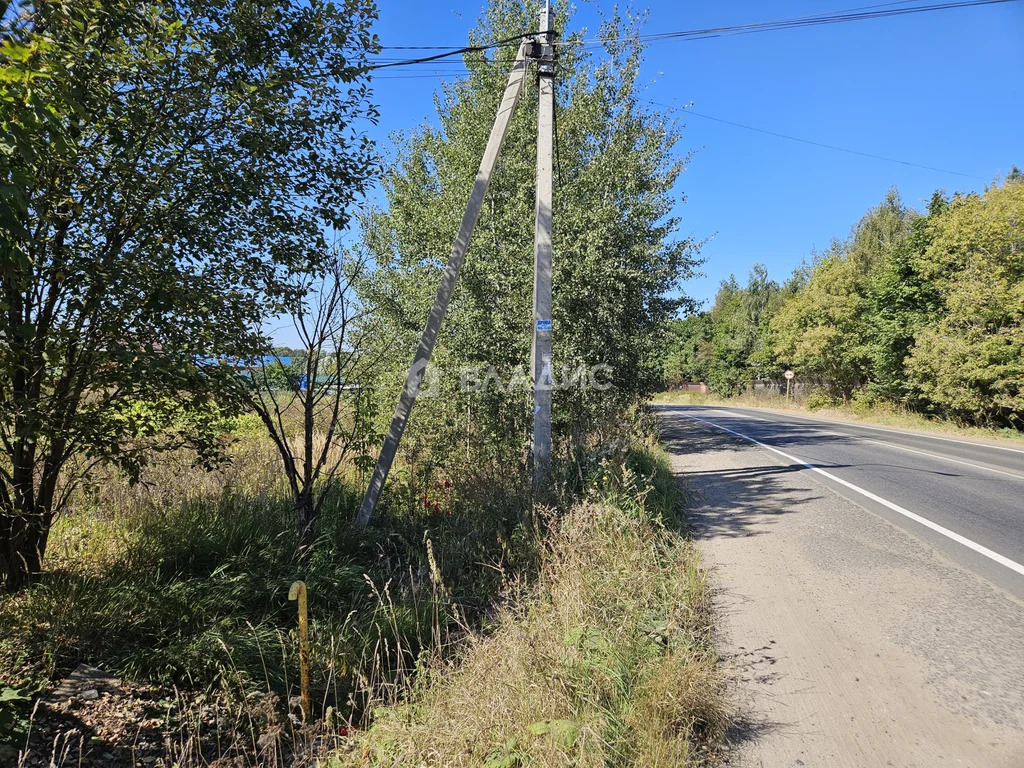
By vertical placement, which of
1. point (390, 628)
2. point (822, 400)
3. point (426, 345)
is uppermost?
point (426, 345)

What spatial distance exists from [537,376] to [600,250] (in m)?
4.19

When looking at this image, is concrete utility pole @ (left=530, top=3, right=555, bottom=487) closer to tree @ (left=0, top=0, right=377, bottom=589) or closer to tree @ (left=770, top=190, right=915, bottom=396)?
tree @ (left=0, top=0, right=377, bottom=589)

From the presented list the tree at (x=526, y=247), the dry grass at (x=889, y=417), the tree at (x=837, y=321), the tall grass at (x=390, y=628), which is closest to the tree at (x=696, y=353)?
the dry grass at (x=889, y=417)

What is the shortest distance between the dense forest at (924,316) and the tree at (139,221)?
12252mm

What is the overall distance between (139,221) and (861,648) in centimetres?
554

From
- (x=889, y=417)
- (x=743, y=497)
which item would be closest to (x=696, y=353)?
(x=889, y=417)

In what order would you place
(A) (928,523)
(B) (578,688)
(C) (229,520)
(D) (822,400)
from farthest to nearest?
(D) (822,400) → (A) (928,523) → (C) (229,520) → (B) (578,688)

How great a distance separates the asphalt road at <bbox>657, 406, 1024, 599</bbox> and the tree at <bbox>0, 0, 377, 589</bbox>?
21.6 ft

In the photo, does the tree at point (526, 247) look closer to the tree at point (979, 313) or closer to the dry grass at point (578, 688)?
the dry grass at point (578, 688)

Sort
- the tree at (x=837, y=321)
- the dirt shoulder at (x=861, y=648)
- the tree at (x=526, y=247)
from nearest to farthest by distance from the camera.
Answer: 1. the dirt shoulder at (x=861, y=648)
2. the tree at (x=526, y=247)
3. the tree at (x=837, y=321)

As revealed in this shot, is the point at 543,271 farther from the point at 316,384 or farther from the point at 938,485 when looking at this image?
the point at 938,485

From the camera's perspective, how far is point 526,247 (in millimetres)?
10156

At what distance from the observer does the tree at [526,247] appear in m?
9.84

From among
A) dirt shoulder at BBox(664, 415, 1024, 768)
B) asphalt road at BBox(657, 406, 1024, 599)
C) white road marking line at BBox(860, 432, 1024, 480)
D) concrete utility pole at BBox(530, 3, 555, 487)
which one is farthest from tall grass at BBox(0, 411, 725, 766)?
white road marking line at BBox(860, 432, 1024, 480)
